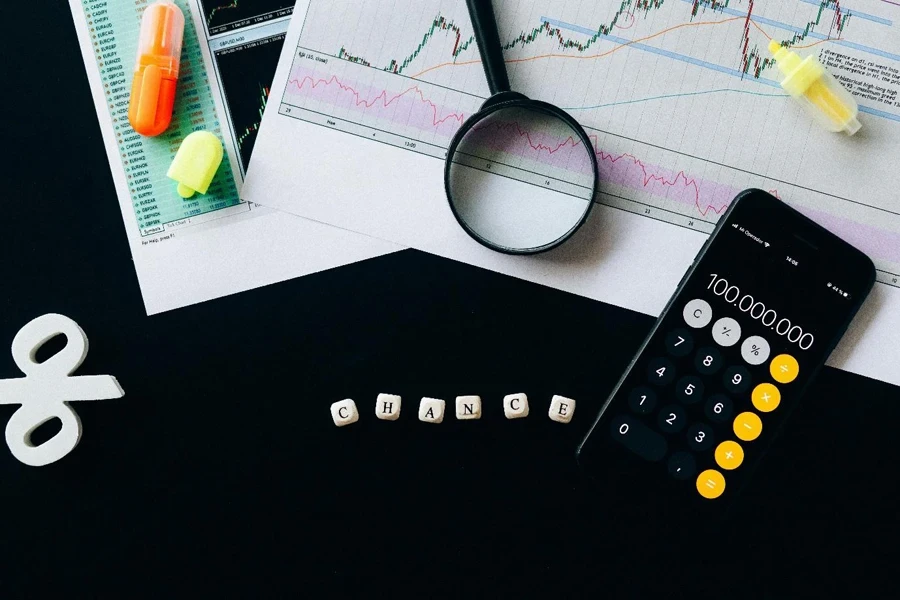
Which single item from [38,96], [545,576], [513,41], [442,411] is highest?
[513,41]

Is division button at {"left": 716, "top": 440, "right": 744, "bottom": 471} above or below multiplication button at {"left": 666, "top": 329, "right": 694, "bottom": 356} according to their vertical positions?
below

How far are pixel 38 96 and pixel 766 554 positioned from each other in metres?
0.91

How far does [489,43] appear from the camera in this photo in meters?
0.69

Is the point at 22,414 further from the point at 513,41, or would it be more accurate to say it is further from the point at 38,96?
the point at 513,41

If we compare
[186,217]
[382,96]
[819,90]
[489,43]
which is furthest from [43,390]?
[819,90]

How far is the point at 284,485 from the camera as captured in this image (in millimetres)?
740

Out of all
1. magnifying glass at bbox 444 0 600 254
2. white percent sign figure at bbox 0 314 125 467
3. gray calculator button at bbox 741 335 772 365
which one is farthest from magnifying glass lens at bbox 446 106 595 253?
white percent sign figure at bbox 0 314 125 467

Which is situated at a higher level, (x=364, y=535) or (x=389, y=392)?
(x=389, y=392)

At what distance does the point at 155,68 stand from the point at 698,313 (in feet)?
1.96

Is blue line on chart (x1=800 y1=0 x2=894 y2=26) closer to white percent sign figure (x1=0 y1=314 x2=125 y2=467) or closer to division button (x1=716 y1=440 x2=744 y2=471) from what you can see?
division button (x1=716 y1=440 x2=744 y2=471)

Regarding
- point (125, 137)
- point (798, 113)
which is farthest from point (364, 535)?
point (798, 113)

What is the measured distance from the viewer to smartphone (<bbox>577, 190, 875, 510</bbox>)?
0.69 metres

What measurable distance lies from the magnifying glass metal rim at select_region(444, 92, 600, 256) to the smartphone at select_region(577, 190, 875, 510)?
0.13 meters

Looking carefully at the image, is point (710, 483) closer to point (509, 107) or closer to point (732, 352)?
point (732, 352)
